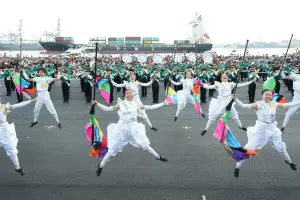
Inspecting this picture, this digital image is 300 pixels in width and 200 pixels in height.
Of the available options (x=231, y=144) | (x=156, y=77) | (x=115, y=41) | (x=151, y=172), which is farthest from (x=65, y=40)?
(x=231, y=144)

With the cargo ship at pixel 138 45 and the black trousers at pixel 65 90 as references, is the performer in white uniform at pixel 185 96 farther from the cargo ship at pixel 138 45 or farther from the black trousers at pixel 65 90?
the cargo ship at pixel 138 45

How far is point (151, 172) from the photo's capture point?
18.9ft

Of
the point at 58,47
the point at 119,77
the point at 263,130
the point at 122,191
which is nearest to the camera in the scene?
the point at 122,191

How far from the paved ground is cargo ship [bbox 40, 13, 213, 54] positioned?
6200 centimetres

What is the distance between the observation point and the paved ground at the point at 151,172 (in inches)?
192

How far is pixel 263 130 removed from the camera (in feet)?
17.9

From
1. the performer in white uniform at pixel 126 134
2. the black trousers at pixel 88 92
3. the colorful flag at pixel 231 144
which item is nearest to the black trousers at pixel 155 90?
the black trousers at pixel 88 92

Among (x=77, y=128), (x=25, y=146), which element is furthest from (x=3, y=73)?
(x=25, y=146)

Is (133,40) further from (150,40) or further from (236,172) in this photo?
(236,172)

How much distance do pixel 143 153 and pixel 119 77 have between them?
13.3 metres

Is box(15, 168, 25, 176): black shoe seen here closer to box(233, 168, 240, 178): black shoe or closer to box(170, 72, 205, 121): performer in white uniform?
box(233, 168, 240, 178): black shoe

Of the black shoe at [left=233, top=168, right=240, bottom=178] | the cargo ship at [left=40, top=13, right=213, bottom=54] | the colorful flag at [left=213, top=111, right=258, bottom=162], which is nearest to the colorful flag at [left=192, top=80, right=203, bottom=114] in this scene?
the colorful flag at [left=213, top=111, right=258, bottom=162]

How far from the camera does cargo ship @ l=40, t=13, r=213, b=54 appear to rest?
7262 centimetres

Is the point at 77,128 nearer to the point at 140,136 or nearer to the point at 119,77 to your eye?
the point at 140,136
